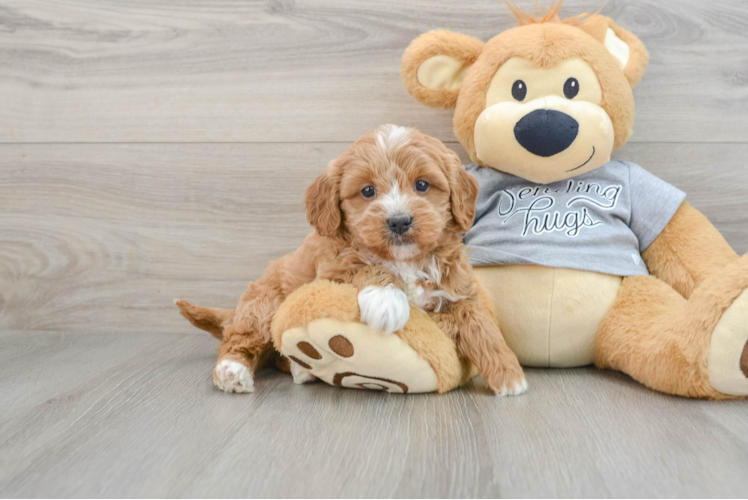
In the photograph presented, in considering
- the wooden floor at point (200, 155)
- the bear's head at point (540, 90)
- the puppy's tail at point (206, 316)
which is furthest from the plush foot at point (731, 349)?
the puppy's tail at point (206, 316)

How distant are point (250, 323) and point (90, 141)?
863mm

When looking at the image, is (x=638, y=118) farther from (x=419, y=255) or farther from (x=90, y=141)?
(x=90, y=141)

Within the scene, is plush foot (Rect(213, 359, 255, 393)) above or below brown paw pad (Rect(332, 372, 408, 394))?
below

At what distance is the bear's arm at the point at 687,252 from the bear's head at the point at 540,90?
226 millimetres

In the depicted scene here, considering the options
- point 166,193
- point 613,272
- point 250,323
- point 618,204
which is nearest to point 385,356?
point 250,323

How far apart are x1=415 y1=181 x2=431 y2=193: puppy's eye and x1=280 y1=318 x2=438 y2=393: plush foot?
0.27m

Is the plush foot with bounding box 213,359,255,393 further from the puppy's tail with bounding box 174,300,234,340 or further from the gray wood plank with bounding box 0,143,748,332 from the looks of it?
the gray wood plank with bounding box 0,143,748,332

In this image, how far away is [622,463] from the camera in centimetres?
76

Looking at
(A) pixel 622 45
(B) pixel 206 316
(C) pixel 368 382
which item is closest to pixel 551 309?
(C) pixel 368 382

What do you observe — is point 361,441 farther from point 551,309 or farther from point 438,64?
point 438,64

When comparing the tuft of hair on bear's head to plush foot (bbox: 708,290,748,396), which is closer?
plush foot (bbox: 708,290,748,396)

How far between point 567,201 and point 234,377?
829 millimetres

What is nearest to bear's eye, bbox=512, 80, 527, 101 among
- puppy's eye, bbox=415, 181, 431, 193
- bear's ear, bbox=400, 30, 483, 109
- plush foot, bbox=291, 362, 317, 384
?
bear's ear, bbox=400, 30, 483, 109

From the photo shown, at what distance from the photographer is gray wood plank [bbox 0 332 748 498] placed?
2.36 ft
